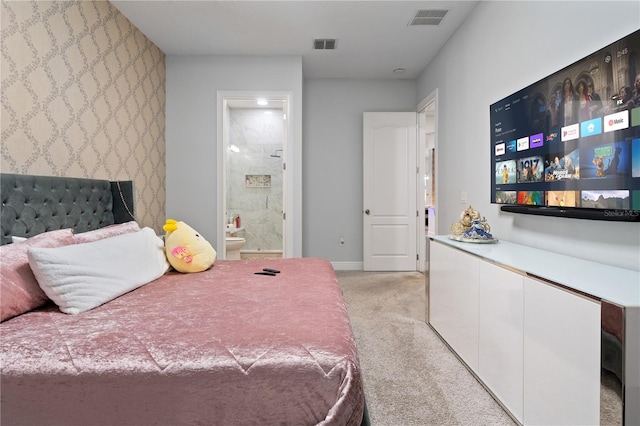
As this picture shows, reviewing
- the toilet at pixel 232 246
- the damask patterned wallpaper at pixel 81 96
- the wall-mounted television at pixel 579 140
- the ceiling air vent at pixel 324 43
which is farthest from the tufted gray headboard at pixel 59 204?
the wall-mounted television at pixel 579 140

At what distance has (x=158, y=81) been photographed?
13.3 ft

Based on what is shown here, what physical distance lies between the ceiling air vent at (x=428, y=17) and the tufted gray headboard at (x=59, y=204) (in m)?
3.09

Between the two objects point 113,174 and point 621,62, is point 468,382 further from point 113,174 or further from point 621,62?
point 113,174

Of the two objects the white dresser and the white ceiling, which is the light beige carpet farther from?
the white ceiling

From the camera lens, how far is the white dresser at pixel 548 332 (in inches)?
41.6

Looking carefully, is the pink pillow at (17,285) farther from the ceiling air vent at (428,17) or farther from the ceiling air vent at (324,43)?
the ceiling air vent at (428,17)

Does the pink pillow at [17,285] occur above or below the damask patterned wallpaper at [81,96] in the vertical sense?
below

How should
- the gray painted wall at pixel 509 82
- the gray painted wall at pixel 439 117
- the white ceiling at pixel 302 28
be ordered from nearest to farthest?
the gray painted wall at pixel 509 82 → the gray painted wall at pixel 439 117 → the white ceiling at pixel 302 28

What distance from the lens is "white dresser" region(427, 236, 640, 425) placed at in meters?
1.06

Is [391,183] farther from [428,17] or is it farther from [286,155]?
[428,17]

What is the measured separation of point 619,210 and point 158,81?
4382mm

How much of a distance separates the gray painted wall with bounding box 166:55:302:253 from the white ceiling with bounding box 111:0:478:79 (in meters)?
0.15

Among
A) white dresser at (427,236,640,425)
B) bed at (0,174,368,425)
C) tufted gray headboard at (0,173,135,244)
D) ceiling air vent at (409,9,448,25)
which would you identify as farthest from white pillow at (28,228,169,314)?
ceiling air vent at (409,9,448,25)

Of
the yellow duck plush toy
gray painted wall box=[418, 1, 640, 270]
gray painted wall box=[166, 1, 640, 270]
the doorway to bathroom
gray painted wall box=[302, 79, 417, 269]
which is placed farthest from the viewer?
the doorway to bathroom
